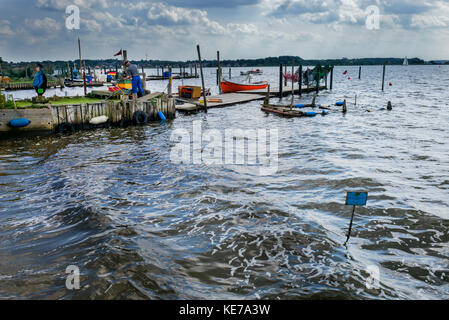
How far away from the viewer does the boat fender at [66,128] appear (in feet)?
62.4

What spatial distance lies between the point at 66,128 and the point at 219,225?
14983 mm

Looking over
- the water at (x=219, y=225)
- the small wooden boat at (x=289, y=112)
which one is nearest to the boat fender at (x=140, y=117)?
the water at (x=219, y=225)

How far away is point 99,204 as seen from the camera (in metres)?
8.94

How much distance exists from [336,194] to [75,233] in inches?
290

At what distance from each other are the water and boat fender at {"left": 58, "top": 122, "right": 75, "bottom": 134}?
3.48 meters

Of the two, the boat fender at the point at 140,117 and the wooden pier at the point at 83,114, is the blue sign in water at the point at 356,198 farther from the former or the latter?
the boat fender at the point at 140,117

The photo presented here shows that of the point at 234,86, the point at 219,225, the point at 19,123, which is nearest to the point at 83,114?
the point at 19,123

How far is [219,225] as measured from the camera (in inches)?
313

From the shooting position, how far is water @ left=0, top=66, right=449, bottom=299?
558 cm

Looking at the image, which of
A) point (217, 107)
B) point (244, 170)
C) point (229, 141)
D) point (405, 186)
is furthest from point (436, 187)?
point (217, 107)

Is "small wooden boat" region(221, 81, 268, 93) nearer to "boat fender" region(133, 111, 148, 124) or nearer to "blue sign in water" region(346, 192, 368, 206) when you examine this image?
"boat fender" region(133, 111, 148, 124)

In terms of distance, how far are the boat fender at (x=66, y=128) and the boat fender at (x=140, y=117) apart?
4274mm

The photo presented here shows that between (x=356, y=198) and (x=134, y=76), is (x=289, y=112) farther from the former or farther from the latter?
(x=356, y=198)
